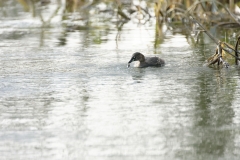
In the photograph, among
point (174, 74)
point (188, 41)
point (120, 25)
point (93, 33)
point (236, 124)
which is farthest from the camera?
point (120, 25)

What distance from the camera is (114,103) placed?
7496mm

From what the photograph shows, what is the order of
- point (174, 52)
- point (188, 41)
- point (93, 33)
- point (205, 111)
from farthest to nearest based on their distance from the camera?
point (93, 33) < point (188, 41) < point (174, 52) < point (205, 111)

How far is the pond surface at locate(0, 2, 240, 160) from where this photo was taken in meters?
5.93

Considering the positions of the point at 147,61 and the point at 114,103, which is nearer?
the point at 114,103

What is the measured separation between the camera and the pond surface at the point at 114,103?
593 centimetres

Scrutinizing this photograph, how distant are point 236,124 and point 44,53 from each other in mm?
4951

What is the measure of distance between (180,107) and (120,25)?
7931 mm

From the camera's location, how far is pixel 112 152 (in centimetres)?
577

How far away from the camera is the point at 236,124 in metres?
6.61

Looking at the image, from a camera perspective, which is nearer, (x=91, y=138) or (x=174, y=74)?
(x=91, y=138)

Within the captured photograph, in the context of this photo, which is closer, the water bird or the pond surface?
the pond surface

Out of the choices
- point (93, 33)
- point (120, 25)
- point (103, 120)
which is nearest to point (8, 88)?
point (103, 120)

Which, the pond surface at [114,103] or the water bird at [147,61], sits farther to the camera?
the water bird at [147,61]

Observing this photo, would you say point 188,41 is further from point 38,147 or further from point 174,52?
point 38,147
